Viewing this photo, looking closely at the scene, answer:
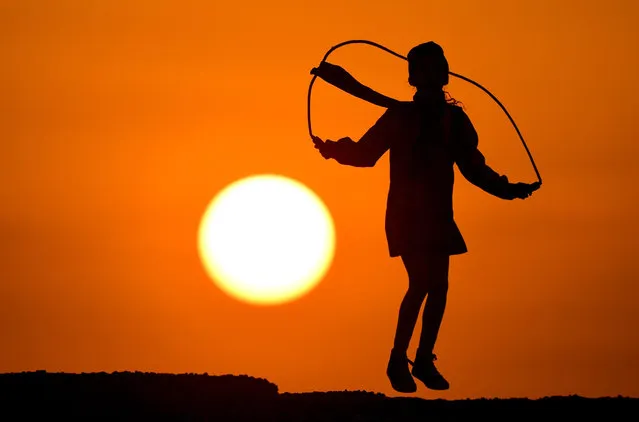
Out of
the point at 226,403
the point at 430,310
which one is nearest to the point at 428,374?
the point at 430,310

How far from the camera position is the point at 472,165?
1363cm

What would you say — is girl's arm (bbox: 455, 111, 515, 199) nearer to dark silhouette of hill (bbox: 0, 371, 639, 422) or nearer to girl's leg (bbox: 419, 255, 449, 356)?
girl's leg (bbox: 419, 255, 449, 356)

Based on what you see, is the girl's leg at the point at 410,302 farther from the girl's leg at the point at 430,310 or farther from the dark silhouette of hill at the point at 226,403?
the dark silhouette of hill at the point at 226,403

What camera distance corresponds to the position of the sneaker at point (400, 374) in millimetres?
13156

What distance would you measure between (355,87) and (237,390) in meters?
3.65

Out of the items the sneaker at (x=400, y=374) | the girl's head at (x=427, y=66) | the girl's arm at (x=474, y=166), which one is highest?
the girl's head at (x=427, y=66)

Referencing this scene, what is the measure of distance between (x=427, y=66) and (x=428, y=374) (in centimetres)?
342

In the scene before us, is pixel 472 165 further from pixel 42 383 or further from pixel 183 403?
pixel 42 383

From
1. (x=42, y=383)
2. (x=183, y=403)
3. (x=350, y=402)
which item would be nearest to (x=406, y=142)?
(x=350, y=402)

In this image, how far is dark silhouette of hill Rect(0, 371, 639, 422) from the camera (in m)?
12.1

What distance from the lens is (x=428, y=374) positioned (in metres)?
13.2

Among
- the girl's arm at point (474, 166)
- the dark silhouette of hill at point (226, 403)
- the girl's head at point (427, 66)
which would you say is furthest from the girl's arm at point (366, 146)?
the dark silhouette of hill at point (226, 403)

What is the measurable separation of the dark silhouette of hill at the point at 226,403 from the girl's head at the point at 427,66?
3.53 metres

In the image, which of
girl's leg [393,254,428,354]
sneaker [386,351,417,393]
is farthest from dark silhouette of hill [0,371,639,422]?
girl's leg [393,254,428,354]
